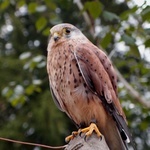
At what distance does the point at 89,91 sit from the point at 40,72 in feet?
13.8

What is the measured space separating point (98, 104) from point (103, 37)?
0.89 metres

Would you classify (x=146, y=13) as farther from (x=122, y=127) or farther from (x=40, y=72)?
(x=40, y=72)

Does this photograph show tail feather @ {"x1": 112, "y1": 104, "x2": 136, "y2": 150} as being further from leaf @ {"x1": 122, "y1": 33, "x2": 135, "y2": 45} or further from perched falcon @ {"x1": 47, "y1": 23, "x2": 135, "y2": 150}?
leaf @ {"x1": 122, "y1": 33, "x2": 135, "y2": 45}

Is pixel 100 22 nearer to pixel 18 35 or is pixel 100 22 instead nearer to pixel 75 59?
pixel 18 35

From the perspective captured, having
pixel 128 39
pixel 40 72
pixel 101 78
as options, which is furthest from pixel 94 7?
pixel 40 72

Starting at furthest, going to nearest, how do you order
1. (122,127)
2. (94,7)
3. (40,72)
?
(40,72)
(94,7)
(122,127)

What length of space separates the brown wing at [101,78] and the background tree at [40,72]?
79cm

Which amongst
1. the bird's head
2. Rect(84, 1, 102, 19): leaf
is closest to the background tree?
Rect(84, 1, 102, 19): leaf

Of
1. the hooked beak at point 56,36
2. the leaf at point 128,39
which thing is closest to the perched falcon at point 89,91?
the hooked beak at point 56,36

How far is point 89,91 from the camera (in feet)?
9.03

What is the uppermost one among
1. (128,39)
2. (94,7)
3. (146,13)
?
(94,7)

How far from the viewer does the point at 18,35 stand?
764 centimetres

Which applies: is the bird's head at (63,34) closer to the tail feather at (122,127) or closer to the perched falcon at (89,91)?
the perched falcon at (89,91)

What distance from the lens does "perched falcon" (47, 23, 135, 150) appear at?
8.89ft
